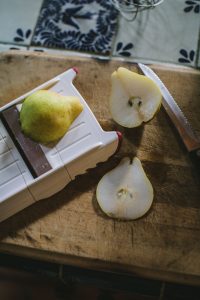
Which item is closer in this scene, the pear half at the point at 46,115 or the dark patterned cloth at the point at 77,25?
the pear half at the point at 46,115

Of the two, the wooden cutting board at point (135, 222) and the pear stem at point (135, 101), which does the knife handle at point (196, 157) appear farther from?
the pear stem at point (135, 101)

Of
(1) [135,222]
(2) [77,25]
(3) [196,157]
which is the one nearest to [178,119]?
(3) [196,157]

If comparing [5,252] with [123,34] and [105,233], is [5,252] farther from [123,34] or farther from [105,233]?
[123,34]

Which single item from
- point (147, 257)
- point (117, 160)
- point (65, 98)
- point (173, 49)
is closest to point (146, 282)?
point (147, 257)

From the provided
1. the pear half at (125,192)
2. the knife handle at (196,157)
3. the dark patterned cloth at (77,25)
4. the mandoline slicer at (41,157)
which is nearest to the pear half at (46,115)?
the mandoline slicer at (41,157)

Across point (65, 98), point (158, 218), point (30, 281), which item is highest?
point (65, 98)

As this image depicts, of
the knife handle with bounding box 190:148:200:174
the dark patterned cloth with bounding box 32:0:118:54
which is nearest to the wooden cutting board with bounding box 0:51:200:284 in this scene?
the knife handle with bounding box 190:148:200:174

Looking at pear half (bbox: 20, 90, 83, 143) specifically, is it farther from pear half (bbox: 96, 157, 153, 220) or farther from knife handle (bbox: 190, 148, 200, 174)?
knife handle (bbox: 190, 148, 200, 174)
